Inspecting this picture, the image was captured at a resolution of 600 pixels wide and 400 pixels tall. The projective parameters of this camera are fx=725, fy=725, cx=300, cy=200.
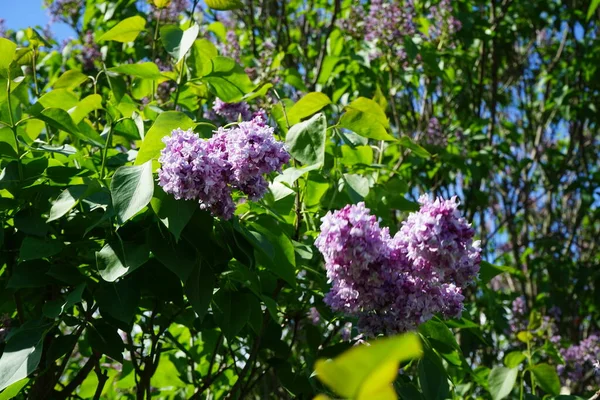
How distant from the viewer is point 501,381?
189 centimetres

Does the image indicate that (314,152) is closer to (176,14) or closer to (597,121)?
(176,14)

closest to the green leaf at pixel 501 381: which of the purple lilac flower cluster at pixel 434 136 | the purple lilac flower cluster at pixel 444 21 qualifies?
the purple lilac flower cluster at pixel 434 136

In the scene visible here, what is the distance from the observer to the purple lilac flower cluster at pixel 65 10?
167 inches

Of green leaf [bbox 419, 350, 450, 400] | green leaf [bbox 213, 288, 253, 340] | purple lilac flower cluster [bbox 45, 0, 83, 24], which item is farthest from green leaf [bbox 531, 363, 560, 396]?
purple lilac flower cluster [bbox 45, 0, 83, 24]

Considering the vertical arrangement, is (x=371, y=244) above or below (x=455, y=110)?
below

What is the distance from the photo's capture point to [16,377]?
116cm

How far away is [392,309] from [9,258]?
0.79 metres

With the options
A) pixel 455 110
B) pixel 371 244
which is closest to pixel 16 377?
pixel 371 244

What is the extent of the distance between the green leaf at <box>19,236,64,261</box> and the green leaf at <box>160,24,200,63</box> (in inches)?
19.2

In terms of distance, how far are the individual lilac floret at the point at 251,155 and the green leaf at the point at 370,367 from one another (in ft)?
2.65

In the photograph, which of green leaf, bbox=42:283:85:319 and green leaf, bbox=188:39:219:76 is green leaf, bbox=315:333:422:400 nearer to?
green leaf, bbox=42:283:85:319

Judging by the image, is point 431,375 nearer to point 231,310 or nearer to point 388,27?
point 231,310

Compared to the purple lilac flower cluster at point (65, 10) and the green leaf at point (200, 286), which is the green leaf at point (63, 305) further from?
the purple lilac flower cluster at point (65, 10)

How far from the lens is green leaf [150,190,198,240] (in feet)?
3.78
